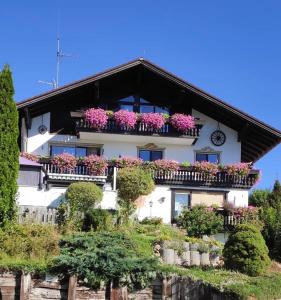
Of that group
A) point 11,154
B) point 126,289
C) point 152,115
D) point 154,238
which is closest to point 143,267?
point 126,289

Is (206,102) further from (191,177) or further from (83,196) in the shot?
(83,196)

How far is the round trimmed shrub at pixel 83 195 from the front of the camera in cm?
2522

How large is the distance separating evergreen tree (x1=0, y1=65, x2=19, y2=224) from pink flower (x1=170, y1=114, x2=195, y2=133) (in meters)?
10.5

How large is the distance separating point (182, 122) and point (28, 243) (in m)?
14.1

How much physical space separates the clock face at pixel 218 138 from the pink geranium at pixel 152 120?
314 centimetres

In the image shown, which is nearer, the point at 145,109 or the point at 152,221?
the point at 152,221

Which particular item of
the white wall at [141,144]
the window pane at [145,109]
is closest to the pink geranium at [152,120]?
the white wall at [141,144]

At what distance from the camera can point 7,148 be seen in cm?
2225

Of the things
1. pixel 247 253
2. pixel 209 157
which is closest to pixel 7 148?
pixel 247 253

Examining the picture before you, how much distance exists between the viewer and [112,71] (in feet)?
105

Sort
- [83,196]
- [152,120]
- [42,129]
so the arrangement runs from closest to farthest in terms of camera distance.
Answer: [83,196] < [152,120] < [42,129]

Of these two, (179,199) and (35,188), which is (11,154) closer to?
(35,188)

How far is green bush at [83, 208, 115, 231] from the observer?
2239 centimetres

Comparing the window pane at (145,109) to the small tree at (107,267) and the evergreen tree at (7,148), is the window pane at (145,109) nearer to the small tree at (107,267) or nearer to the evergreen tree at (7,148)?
the evergreen tree at (7,148)
